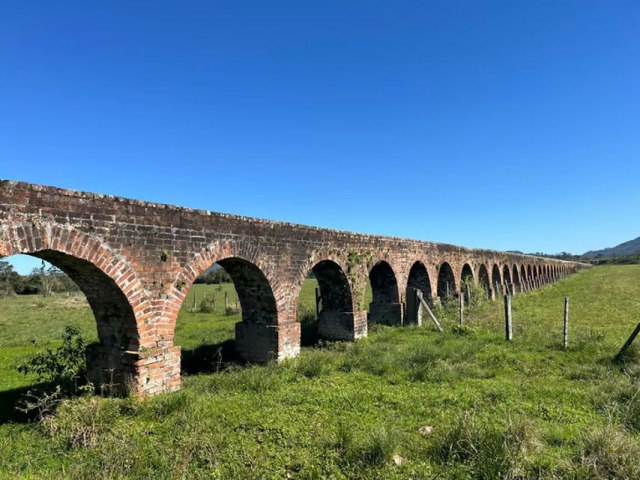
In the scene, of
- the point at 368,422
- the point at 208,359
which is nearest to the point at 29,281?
the point at 208,359

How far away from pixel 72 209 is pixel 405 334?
10.4 m

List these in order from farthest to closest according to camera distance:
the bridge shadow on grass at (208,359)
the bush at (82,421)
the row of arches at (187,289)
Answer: the bridge shadow on grass at (208,359) → the row of arches at (187,289) → the bush at (82,421)

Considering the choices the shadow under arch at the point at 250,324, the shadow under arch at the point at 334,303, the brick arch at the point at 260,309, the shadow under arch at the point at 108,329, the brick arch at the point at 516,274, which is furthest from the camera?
the brick arch at the point at 516,274

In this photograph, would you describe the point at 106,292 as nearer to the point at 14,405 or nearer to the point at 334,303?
the point at 14,405

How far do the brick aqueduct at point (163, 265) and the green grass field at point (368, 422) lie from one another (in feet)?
3.19

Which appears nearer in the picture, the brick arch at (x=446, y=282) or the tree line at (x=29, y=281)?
the brick arch at (x=446, y=282)

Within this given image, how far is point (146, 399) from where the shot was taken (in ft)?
21.4

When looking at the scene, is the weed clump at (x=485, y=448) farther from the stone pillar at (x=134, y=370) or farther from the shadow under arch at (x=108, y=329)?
the shadow under arch at (x=108, y=329)

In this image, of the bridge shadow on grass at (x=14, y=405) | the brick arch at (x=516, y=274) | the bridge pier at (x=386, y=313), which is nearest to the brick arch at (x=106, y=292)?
the bridge shadow on grass at (x=14, y=405)

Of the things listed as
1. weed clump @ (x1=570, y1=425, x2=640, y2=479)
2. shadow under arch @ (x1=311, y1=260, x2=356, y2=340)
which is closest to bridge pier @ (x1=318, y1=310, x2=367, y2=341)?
shadow under arch @ (x1=311, y1=260, x2=356, y2=340)

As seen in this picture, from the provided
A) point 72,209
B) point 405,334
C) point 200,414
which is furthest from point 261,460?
point 405,334

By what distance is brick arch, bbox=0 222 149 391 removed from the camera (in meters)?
5.75

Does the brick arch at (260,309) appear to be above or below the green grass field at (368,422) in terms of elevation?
above

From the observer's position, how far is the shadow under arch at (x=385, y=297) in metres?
15.2
